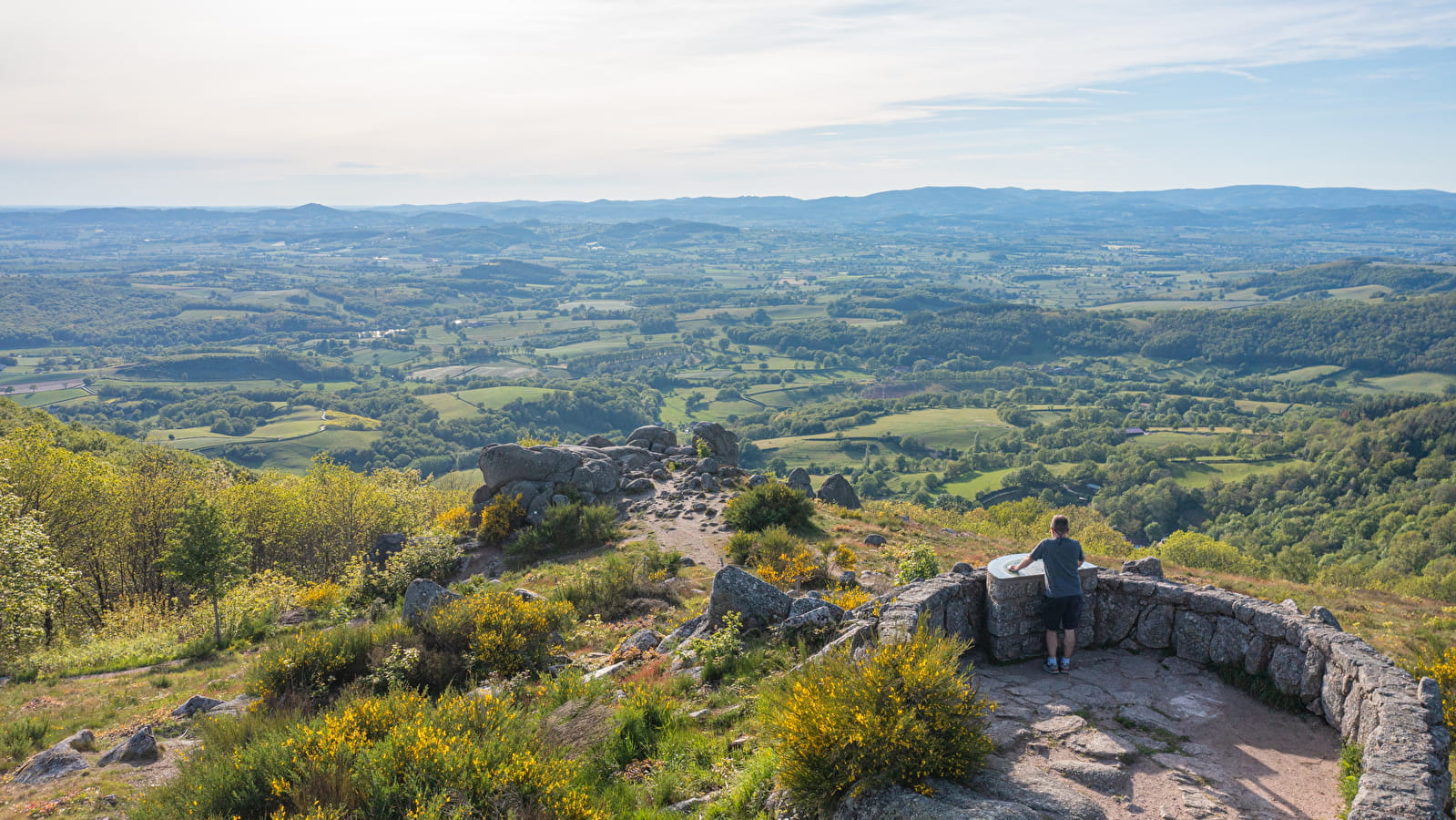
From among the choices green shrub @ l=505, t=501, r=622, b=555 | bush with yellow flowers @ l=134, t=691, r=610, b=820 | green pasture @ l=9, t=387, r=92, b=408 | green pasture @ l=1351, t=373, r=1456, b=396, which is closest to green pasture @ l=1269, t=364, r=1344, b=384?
green pasture @ l=1351, t=373, r=1456, b=396

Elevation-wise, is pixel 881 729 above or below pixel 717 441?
above

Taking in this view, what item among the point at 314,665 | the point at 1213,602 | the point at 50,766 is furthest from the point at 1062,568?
the point at 50,766

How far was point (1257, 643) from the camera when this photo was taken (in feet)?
35.0

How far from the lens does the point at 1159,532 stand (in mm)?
86625

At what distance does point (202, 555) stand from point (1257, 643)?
24.7m

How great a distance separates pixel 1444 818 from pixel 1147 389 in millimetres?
205281

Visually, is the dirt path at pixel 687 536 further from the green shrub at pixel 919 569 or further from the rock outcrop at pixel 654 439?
the rock outcrop at pixel 654 439

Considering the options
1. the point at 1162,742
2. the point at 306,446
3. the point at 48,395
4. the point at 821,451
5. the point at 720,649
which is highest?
the point at 1162,742

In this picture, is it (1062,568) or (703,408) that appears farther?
(703,408)

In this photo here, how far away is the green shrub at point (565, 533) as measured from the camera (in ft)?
86.0

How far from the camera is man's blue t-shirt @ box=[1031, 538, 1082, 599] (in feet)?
36.8

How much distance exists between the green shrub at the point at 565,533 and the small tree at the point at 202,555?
897 cm

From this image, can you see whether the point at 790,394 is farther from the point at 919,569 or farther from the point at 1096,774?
the point at 1096,774

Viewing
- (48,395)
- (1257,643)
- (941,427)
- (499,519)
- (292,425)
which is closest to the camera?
(1257,643)
